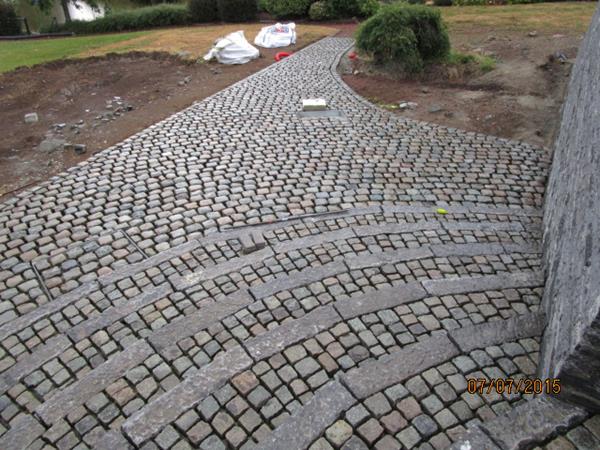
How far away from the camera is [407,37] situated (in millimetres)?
11672

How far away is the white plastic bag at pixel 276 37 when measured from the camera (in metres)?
16.1

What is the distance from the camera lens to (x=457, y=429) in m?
3.35

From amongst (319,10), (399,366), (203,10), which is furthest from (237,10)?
(399,366)

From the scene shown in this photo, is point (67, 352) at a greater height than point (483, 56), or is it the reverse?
point (483, 56)

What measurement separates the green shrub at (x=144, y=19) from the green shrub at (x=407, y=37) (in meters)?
13.8

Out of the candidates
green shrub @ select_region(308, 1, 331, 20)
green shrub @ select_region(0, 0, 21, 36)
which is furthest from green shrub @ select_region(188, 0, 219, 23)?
green shrub @ select_region(0, 0, 21, 36)

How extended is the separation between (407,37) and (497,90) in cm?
268

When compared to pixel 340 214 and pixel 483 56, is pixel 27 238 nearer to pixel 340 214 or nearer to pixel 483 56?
pixel 340 214

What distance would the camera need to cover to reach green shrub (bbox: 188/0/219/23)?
21.6 meters

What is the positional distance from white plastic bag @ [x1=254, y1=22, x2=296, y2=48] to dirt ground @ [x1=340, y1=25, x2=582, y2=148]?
338 cm

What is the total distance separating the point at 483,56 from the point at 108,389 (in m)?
13.4

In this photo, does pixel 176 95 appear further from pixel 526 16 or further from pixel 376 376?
pixel 526 16

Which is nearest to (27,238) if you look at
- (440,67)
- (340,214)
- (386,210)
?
(340,214)
